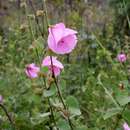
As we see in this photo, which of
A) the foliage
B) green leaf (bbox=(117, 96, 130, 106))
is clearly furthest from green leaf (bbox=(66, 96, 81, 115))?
green leaf (bbox=(117, 96, 130, 106))

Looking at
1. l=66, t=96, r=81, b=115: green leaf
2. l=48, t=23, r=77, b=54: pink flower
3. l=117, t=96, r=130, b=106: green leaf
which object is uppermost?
l=48, t=23, r=77, b=54: pink flower

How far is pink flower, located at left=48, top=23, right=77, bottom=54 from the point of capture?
4.66 feet

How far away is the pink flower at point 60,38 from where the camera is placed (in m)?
1.42

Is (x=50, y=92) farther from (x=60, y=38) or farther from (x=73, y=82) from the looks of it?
(x=73, y=82)

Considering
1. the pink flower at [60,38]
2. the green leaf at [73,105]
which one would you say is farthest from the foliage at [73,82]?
the pink flower at [60,38]

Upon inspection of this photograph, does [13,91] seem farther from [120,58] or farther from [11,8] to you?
[11,8]

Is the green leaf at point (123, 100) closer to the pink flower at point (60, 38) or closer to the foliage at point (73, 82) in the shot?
the foliage at point (73, 82)

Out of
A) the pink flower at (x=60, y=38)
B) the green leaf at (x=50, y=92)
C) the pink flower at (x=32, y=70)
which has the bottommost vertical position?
the green leaf at (x=50, y=92)

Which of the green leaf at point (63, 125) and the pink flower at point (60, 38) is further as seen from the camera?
the green leaf at point (63, 125)

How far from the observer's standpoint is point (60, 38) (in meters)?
1.42

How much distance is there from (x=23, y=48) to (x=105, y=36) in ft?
5.10

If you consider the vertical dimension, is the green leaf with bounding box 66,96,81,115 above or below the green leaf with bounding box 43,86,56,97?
below

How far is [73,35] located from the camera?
145 cm

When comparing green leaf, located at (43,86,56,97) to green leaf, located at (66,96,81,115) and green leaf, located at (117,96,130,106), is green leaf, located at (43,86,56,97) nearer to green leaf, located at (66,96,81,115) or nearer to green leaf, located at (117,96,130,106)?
green leaf, located at (66,96,81,115)
